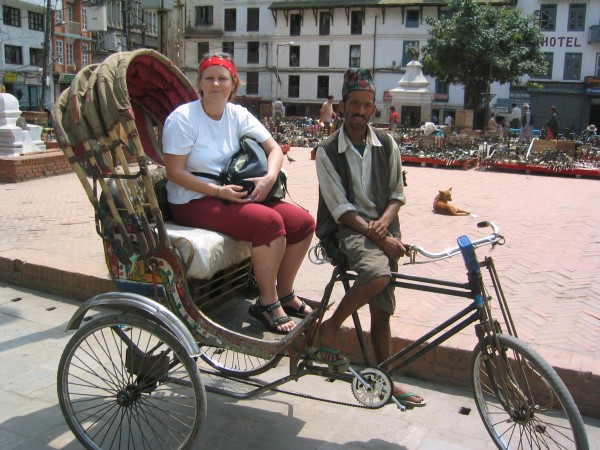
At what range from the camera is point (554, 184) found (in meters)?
13.4

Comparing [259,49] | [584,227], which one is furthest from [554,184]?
[259,49]

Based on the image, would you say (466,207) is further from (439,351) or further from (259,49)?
(259,49)

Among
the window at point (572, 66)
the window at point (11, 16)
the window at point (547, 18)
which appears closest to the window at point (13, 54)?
the window at point (11, 16)

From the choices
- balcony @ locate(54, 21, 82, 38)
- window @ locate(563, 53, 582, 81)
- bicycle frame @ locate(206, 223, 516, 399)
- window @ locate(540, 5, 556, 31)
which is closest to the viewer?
bicycle frame @ locate(206, 223, 516, 399)

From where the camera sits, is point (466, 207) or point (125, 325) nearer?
point (125, 325)

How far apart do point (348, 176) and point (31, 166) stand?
33.6ft

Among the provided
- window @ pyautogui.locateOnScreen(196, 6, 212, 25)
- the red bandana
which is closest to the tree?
window @ pyautogui.locateOnScreen(196, 6, 212, 25)

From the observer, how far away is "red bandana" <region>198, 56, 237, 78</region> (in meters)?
3.78

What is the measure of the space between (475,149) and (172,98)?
1507cm

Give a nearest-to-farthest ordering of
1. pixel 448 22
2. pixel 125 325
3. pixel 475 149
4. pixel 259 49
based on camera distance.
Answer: pixel 125 325 → pixel 475 149 → pixel 448 22 → pixel 259 49

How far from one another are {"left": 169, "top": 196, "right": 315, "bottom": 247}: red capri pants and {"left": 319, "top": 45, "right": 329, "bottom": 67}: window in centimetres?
4996

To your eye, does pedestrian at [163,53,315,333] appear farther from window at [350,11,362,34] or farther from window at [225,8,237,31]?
window at [225,8,237,31]

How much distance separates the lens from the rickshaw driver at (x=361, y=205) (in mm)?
3266

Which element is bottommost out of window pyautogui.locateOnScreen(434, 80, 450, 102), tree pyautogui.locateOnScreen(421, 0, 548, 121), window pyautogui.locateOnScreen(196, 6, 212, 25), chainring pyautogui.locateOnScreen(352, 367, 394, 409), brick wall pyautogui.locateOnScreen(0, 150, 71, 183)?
chainring pyautogui.locateOnScreen(352, 367, 394, 409)
